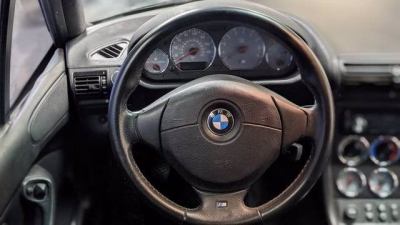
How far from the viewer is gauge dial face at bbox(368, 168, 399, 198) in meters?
2.05

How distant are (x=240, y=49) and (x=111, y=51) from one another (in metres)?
0.43

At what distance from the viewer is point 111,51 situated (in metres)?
2.00

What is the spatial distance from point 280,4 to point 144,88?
2.05 ft

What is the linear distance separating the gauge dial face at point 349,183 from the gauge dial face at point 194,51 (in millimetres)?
614

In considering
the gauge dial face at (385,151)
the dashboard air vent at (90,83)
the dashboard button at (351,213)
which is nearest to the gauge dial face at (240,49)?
the dashboard air vent at (90,83)

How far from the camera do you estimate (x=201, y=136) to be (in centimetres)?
159

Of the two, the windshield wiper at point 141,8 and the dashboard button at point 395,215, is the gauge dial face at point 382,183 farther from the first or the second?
the windshield wiper at point 141,8

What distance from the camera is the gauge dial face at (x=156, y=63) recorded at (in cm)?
185

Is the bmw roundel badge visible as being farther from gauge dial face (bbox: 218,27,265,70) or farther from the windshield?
the windshield

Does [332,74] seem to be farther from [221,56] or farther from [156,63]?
[156,63]

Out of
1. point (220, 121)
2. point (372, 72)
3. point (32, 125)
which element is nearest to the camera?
point (220, 121)

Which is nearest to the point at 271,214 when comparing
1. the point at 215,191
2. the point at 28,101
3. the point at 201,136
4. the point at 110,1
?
the point at 215,191

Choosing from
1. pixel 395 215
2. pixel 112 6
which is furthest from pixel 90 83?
pixel 395 215

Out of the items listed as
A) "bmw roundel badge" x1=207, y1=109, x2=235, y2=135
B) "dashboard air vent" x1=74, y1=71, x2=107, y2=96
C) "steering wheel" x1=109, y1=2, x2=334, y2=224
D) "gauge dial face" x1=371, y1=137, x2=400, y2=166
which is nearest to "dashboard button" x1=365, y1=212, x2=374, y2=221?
"gauge dial face" x1=371, y1=137, x2=400, y2=166
